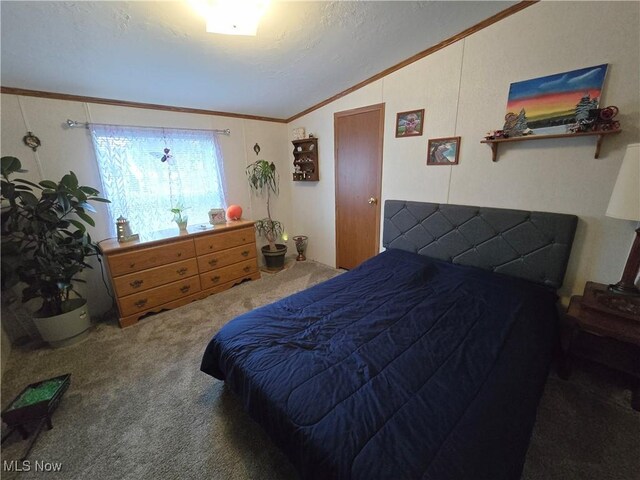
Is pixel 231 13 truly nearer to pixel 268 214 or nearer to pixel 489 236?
pixel 489 236

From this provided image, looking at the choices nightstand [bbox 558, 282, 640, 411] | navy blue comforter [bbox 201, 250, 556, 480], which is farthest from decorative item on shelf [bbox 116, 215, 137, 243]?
nightstand [bbox 558, 282, 640, 411]

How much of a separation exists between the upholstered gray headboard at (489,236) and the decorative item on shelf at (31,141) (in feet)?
10.7

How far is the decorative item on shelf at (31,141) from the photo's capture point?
218 cm

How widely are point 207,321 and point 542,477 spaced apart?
251 cm

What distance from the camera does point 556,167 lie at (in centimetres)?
183

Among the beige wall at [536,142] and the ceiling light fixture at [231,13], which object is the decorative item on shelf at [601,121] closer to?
the beige wall at [536,142]

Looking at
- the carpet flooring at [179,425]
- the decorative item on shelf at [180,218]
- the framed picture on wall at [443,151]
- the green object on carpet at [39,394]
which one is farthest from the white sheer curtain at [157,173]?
the framed picture on wall at [443,151]

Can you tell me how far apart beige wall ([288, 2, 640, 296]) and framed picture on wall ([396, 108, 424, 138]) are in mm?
56

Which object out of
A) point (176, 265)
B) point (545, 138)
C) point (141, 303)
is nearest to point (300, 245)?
point (176, 265)

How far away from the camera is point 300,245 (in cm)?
400

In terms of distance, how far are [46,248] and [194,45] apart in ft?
6.36

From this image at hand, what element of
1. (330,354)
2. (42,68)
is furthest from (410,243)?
(42,68)

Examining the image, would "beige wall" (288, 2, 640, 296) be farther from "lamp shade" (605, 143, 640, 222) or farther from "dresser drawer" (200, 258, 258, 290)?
"dresser drawer" (200, 258, 258, 290)

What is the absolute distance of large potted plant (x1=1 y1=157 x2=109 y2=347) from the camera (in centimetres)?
190
